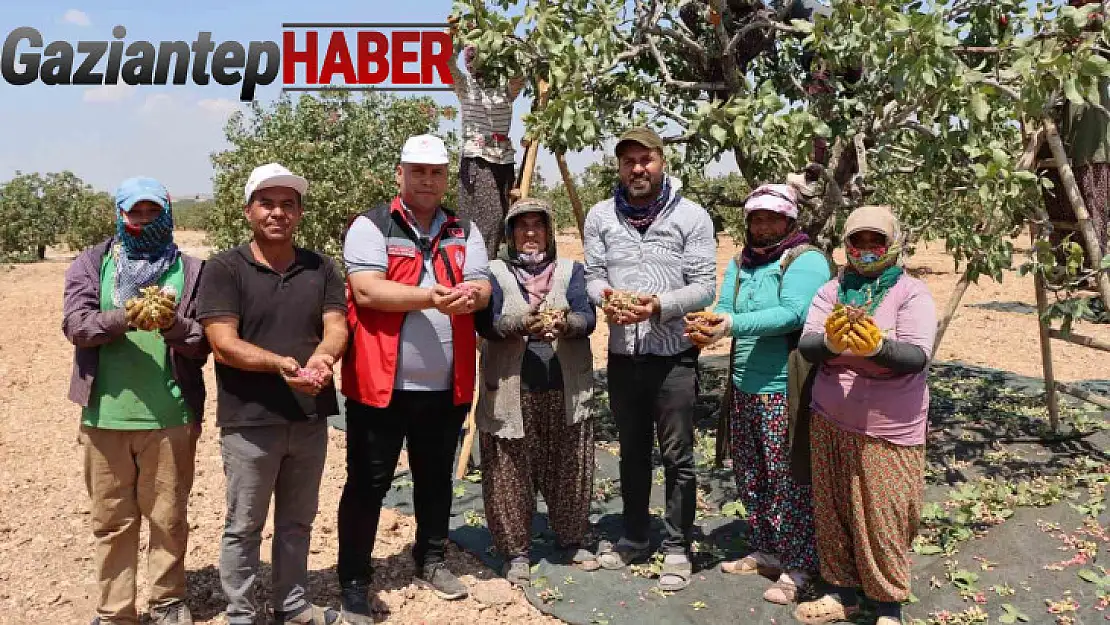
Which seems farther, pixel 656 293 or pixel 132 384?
pixel 656 293

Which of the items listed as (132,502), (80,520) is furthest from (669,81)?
(80,520)

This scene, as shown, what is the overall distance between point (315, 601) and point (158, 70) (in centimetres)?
898

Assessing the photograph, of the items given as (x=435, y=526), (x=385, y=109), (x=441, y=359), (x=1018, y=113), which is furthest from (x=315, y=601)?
(x=385, y=109)

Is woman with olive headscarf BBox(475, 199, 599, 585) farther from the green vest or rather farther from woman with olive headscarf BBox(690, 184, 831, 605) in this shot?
the green vest

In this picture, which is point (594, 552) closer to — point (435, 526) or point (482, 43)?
point (435, 526)

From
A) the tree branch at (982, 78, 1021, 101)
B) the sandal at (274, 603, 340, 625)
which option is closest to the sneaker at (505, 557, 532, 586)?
the sandal at (274, 603, 340, 625)

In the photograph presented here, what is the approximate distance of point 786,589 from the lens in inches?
143

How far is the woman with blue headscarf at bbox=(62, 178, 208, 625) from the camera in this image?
125 inches

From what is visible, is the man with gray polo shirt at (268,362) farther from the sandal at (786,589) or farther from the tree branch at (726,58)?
the tree branch at (726,58)

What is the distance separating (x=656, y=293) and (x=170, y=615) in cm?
253

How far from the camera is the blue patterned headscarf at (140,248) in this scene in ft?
10.4

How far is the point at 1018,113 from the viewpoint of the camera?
11.5ft

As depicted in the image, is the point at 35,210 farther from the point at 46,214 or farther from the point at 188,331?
the point at 188,331

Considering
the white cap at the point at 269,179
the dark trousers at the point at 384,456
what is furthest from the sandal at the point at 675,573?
the white cap at the point at 269,179
